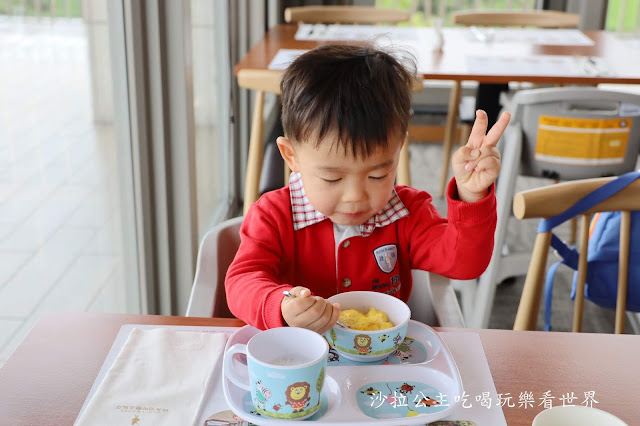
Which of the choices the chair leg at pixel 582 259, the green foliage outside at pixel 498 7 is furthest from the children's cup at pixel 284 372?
the green foliage outside at pixel 498 7

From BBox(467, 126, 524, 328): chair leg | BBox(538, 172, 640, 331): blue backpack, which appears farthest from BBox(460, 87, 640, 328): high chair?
BBox(538, 172, 640, 331): blue backpack

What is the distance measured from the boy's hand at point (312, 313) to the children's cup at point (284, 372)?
36 mm

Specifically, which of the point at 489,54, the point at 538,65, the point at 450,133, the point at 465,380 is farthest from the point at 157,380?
the point at 450,133

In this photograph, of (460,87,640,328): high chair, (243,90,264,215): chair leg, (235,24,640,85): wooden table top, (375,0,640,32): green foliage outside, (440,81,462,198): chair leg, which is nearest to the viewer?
(243,90,264,215): chair leg

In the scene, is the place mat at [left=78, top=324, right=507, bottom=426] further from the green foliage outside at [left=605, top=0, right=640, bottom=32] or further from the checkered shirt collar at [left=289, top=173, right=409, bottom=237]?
the green foliage outside at [left=605, top=0, right=640, bottom=32]

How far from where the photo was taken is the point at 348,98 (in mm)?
1013

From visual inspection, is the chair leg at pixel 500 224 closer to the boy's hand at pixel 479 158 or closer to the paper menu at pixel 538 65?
the paper menu at pixel 538 65

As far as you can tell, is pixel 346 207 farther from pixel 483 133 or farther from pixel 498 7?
pixel 498 7

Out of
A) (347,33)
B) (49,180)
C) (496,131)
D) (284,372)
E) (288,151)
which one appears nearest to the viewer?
(284,372)

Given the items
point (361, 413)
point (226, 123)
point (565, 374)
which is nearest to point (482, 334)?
point (565, 374)

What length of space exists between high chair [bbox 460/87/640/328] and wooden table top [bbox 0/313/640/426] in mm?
1224

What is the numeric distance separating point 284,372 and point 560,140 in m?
1.76

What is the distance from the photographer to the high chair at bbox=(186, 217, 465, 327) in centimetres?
117

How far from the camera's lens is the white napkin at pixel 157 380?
770mm
